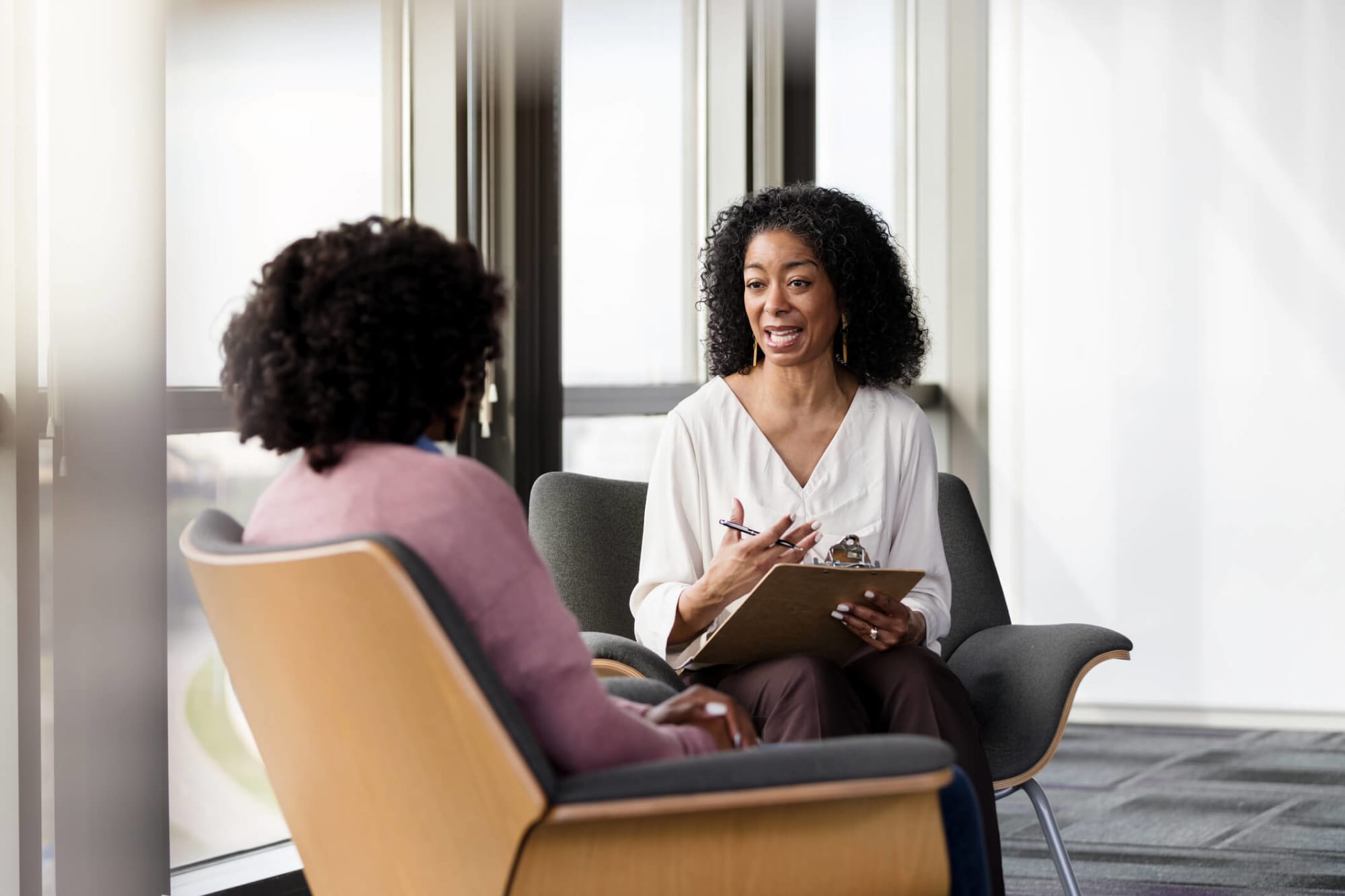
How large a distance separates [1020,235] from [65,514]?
360 cm

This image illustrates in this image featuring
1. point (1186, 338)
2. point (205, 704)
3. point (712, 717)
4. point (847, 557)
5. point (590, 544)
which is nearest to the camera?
point (712, 717)

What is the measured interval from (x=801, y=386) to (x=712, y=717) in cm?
106

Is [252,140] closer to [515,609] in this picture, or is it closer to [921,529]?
[921,529]

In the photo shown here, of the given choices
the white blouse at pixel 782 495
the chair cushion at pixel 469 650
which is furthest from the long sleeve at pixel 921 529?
the chair cushion at pixel 469 650

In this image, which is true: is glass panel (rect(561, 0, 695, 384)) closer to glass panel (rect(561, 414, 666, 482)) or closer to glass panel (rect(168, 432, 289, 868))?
glass panel (rect(561, 414, 666, 482))

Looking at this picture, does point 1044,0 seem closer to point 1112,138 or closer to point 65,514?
→ point 1112,138

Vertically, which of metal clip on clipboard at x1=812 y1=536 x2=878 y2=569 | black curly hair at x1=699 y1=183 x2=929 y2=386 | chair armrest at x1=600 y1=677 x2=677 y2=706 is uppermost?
black curly hair at x1=699 y1=183 x2=929 y2=386

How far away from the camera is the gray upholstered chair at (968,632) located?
225cm

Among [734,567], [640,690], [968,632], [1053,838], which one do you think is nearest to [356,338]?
[640,690]

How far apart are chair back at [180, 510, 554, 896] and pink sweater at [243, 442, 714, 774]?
0.05m

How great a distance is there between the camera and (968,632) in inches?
105

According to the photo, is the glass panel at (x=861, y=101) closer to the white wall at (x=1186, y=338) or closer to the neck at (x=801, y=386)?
the white wall at (x=1186, y=338)

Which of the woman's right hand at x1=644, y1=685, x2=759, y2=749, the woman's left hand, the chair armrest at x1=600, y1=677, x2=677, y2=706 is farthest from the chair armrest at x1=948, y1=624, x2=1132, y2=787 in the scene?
the woman's right hand at x1=644, y1=685, x2=759, y2=749

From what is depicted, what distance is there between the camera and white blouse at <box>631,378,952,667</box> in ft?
7.36
